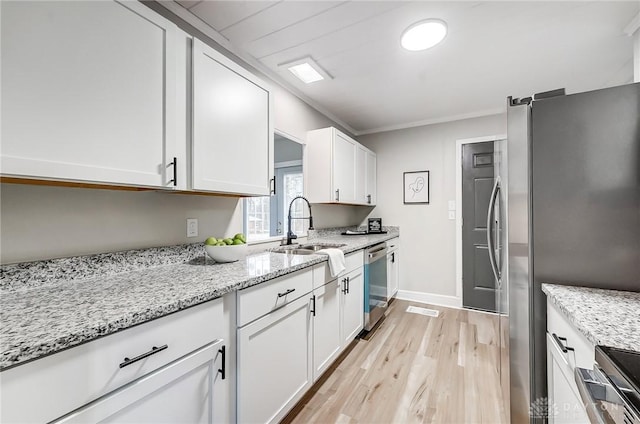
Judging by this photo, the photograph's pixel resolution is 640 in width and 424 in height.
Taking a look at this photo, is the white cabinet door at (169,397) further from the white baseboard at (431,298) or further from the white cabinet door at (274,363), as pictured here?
the white baseboard at (431,298)

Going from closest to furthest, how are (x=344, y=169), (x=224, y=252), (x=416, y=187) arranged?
(x=224, y=252) < (x=344, y=169) < (x=416, y=187)

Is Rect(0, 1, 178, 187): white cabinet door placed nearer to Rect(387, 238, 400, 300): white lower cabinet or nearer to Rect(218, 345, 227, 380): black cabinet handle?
Rect(218, 345, 227, 380): black cabinet handle

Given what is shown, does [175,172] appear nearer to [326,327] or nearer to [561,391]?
[326,327]

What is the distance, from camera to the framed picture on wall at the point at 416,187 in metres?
3.51

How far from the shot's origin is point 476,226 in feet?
10.4

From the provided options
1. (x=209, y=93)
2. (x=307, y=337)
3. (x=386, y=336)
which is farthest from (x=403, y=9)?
(x=386, y=336)

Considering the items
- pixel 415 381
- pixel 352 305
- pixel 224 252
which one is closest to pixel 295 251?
pixel 352 305

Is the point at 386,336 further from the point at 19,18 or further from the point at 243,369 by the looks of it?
the point at 19,18

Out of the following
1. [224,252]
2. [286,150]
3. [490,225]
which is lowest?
[224,252]

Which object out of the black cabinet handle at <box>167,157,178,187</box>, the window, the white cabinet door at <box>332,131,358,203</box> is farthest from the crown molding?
the black cabinet handle at <box>167,157,178,187</box>

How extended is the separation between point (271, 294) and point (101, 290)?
68 centimetres

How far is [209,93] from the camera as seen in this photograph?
139 cm

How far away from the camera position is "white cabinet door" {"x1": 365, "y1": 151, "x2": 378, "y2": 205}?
11.6 ft

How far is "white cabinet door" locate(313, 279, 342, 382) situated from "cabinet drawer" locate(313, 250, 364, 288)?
0.13 feet
